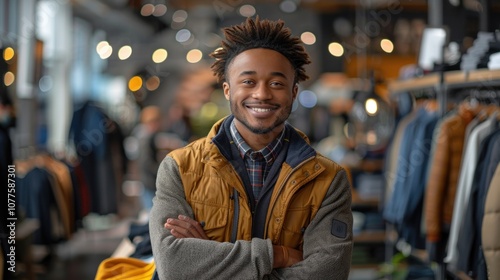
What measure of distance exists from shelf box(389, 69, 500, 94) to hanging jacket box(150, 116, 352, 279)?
180 centimetres

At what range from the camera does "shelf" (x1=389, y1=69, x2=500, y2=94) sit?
3.99m

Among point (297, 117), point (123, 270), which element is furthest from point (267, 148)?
point (297, 117)

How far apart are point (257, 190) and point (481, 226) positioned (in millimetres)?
1696

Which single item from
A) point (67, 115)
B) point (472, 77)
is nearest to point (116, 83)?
point (67, 115)

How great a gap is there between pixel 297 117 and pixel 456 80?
364 inches

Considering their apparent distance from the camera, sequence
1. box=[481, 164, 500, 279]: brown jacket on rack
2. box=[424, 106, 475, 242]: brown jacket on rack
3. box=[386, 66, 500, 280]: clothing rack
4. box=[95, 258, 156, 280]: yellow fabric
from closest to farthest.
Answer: box=[95, 258, 156, 280]: yellow fabric
box=[481, 164, 500, 279]: brown jacket on rack
box=[386, 66, 500, 280]: clothing rack
box=[424, 106, 475, 242]: brown jacket on rack

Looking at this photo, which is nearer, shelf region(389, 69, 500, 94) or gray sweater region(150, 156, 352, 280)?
gray sweater region(150, 156, 352, 280)

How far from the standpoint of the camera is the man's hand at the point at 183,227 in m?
2.35

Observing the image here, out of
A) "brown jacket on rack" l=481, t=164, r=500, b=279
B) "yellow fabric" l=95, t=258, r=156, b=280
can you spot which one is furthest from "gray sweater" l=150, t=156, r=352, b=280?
"brown jacket on rack" l=481, t=164, r=500, b=279

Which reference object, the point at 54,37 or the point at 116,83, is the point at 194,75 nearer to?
the point at 116,83

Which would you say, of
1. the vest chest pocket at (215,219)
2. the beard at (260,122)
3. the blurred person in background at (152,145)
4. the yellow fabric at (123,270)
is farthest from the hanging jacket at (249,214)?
the blurred person in background at (152,145)

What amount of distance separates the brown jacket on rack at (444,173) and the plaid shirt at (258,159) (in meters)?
2.35

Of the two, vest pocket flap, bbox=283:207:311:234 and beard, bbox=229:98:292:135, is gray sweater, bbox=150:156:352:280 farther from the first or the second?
beard, bbox=229:98:292:135

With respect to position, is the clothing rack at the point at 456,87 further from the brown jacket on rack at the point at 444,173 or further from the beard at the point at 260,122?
the beard at the point at 260,122
